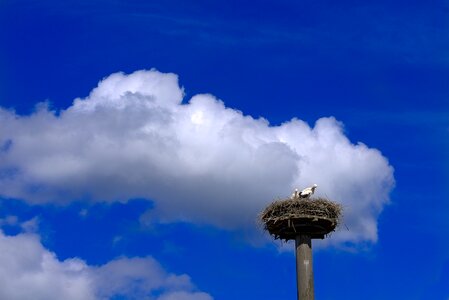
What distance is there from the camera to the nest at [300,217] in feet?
85.4

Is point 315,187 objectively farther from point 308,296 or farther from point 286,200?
point 308,296

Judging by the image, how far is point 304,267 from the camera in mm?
25500

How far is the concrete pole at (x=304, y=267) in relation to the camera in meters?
25.1

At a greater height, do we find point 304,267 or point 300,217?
point 300,217

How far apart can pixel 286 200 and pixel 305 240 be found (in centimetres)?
151

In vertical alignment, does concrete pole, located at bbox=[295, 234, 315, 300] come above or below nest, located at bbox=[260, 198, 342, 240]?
below

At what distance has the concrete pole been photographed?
25141 mm

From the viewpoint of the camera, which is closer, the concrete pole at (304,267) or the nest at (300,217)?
the concrete pole at (304,267)

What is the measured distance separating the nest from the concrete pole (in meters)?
0.34

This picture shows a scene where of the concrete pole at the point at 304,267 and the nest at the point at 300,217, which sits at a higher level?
the nest at the point at 300,217

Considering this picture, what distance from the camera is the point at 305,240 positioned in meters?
26.1

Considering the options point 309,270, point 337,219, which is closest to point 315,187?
point 337,219

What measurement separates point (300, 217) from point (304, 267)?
66.0 inches

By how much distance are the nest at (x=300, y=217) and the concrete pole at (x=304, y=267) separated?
34cm
